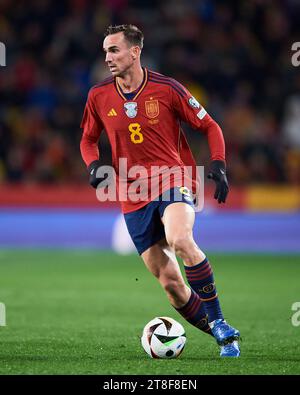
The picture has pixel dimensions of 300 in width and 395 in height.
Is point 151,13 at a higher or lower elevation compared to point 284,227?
higher

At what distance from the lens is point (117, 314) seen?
28.3 feet

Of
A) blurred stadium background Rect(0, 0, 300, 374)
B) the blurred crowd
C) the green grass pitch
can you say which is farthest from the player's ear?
the blurred crowd

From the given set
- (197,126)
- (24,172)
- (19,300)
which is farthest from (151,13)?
(197,126)

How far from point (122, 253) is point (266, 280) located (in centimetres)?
389

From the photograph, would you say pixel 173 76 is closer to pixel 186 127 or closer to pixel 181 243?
pixel 186 127

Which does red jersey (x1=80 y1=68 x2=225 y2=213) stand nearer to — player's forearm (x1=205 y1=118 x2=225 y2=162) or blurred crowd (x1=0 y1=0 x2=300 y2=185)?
player's forearm (x1=205 y1=118 x2=225 y2=162)

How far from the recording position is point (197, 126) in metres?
6.38

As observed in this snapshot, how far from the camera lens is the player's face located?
6.40m

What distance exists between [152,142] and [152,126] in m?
0.11

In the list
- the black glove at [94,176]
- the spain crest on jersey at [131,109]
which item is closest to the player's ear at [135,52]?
the spain crest on jersey at [131,109]

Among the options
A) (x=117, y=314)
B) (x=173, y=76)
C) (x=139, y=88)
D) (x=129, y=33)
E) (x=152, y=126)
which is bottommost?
(x=117, y=314)

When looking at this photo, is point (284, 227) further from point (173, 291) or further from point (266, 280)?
point (173, 291)

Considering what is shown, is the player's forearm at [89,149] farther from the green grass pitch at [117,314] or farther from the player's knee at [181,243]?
the green grass pitch at [117,314]

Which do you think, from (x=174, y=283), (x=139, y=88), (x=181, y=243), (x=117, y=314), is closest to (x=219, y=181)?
(x=181, y=243)
